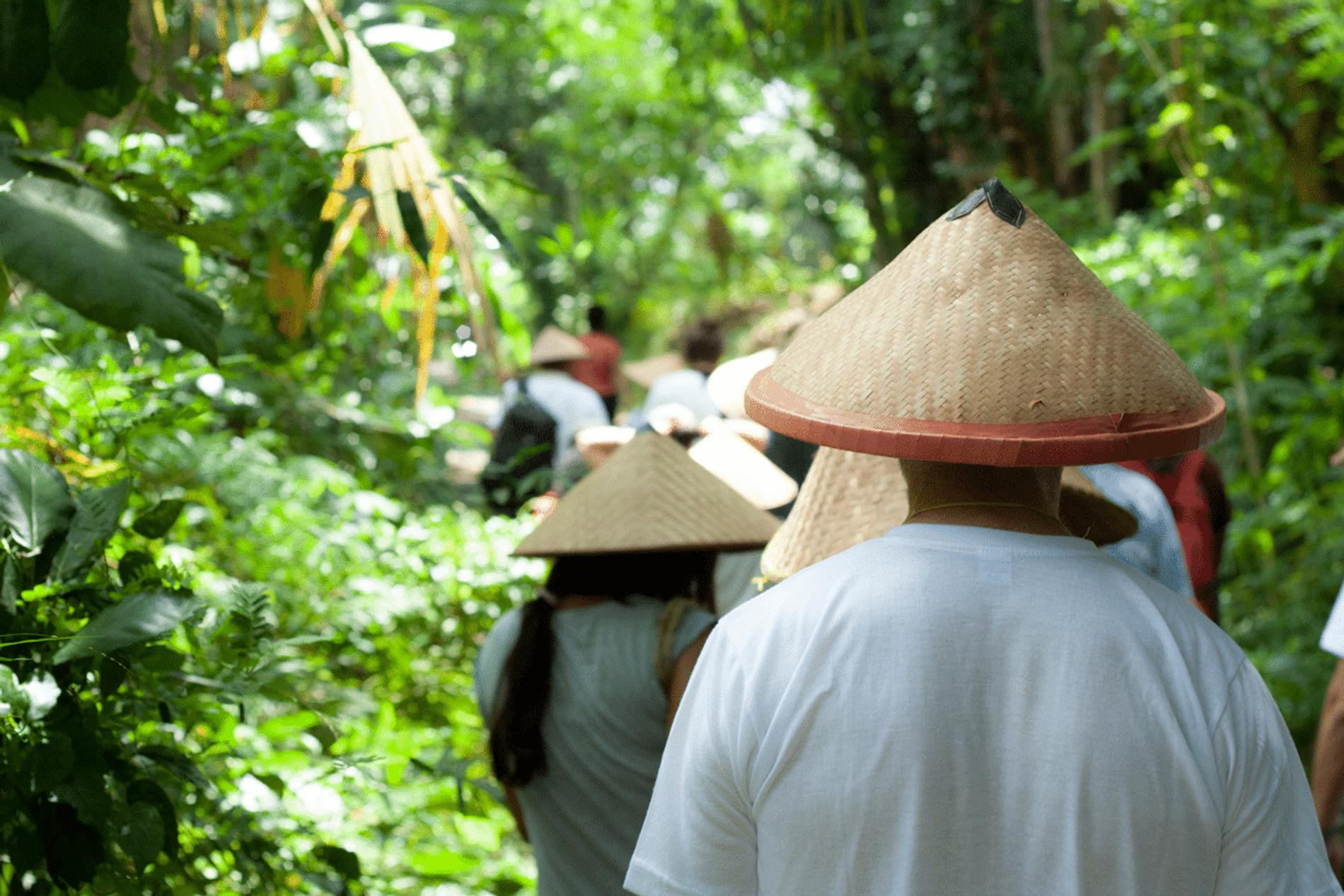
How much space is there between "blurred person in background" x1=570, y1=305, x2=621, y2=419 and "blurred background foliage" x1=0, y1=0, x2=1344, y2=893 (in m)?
1.14

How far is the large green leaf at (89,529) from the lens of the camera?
188 centimetres

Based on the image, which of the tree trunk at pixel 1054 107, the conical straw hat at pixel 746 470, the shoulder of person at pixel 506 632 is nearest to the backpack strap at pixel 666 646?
the shoulder of person at pixel 506 632

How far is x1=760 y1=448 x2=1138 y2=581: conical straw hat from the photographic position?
7.83ft

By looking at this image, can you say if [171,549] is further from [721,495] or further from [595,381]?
[595,381]

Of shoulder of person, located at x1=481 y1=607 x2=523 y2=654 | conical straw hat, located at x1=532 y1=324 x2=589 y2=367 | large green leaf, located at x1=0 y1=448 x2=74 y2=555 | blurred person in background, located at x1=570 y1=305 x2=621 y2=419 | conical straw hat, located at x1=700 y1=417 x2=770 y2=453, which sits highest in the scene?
large green leaf, located at x1=0 y1=448 x2=74 y2=555

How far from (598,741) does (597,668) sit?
0.13 meters

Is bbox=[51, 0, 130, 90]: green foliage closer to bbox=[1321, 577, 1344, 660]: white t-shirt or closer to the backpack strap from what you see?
the backpack strap

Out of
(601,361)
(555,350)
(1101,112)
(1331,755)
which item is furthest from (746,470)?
(1101,112)

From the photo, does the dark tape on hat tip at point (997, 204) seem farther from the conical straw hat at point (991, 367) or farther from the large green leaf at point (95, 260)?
the large green leaf at point (95, 260)

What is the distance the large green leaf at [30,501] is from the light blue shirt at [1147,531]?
6.79 ft

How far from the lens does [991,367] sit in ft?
4.83

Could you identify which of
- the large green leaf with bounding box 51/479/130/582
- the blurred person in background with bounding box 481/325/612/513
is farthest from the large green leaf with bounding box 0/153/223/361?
the blurred person in background with bounding box 481/325/612/513

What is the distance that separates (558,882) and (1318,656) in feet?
Answer: 11.7

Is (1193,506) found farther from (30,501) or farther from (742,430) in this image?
(30,501)
